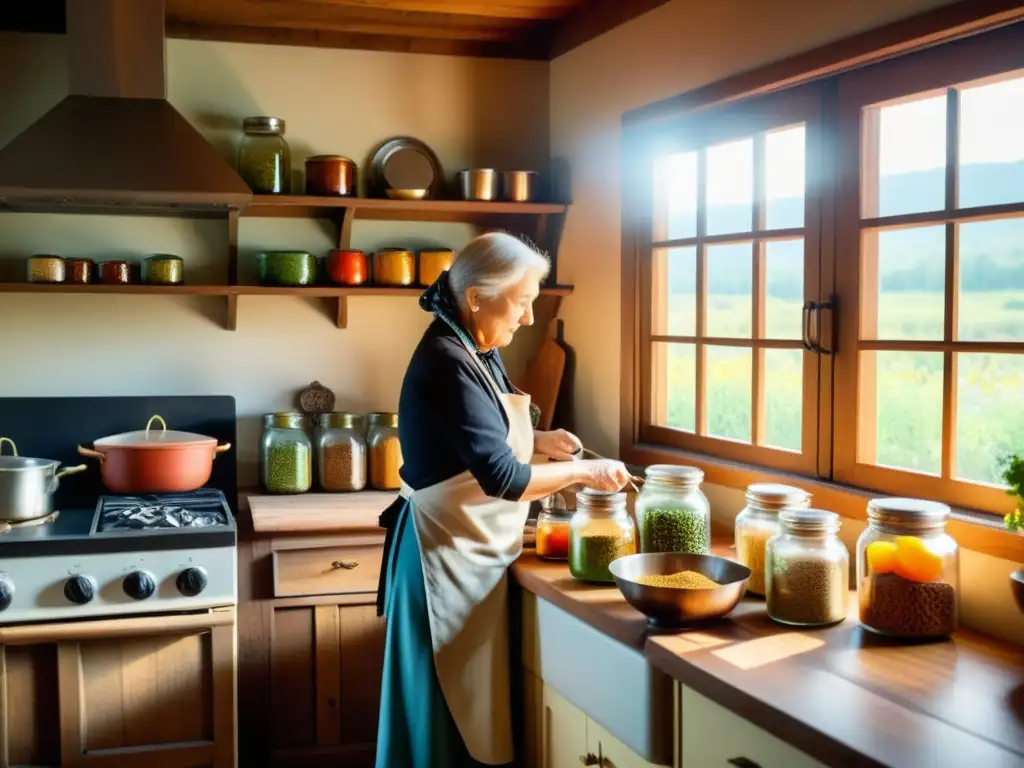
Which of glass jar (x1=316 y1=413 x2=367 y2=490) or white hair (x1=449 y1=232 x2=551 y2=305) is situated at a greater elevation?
white hair (x1=449 y1=232 x2=551 y2=305)

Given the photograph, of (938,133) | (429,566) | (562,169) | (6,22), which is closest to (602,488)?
(429,566)

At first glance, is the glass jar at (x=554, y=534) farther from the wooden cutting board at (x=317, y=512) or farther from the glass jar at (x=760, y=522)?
the wooden cutting board at (x=317, y=512)

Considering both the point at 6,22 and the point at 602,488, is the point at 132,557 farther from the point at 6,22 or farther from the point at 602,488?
the point at 6,22

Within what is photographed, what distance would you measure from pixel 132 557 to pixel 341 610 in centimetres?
63

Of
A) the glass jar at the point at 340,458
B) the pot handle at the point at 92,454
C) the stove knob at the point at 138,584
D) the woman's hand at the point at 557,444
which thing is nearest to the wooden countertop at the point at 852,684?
the woman's hand at the point at 557,444

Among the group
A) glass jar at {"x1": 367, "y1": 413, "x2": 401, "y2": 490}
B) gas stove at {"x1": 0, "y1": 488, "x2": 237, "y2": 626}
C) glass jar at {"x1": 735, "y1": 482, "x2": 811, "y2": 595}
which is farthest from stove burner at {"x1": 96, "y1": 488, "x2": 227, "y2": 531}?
glass jar at {"x1": 735, "y1": 482, "x2": 811, "y2": 595}

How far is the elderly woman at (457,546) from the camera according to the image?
2.36 m

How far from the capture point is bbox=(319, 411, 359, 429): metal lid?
3500 mm

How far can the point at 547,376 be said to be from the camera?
3717 mm

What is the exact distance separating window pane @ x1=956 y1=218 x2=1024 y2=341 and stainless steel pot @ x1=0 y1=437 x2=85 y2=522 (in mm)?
2354

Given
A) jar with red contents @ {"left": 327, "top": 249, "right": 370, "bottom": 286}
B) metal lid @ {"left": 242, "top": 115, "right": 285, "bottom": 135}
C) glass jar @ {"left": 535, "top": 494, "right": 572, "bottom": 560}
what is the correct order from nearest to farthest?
1. glass jar @ {"left": 535, "top": 494, "right": 572, "bottom": 560}
2. metal lid @ {"left": 242, "top": 115, "right": 285, "bottom": 135}
3. jar with red contents @ {"left": 327, "top": 249, "right": 370, "bottom": 286}

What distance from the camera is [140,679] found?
279 cm

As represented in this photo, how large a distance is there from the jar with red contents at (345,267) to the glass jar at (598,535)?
137 cm

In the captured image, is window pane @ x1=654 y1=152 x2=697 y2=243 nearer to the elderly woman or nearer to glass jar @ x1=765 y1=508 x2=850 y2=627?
the elderly woman
